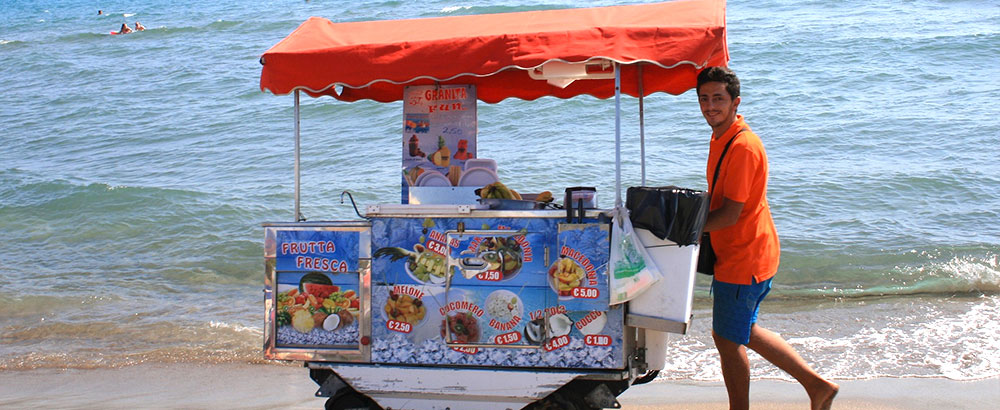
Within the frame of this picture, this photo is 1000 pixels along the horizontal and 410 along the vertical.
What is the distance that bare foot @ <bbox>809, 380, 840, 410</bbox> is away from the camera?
3.96 meters

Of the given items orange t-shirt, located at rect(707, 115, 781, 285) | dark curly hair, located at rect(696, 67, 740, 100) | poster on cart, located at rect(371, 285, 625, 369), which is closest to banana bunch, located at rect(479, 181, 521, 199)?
poster on cart, located at rect(371, 285, 625, 369)

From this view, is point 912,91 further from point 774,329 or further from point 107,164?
point 107,164

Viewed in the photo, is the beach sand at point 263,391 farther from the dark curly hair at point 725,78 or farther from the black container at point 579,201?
the dark curly hair at point 725,78

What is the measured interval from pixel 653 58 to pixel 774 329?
3702mm

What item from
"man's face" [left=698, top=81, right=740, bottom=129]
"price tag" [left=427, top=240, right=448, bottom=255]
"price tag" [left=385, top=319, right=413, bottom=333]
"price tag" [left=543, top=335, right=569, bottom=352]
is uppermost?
"man's face" [left=698, top=81, right=740, bottom=129]

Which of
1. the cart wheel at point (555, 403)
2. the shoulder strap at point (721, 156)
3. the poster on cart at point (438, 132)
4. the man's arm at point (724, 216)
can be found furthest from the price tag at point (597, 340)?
the poster on cart at point (438, 132)

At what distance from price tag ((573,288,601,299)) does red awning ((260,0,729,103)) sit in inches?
38.3

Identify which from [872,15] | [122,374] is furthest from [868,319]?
[872,15]

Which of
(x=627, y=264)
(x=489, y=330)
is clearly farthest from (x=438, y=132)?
(x=627, y=264)

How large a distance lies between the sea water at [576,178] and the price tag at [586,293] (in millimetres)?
1968

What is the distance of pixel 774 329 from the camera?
22.1 ft

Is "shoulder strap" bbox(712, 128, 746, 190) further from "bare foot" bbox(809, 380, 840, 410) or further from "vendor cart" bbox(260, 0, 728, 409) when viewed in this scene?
"bare foot" bbox(809, 380, 840, 410)

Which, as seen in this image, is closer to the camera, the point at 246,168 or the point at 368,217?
the point at 368,217

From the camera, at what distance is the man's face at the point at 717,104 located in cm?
374
